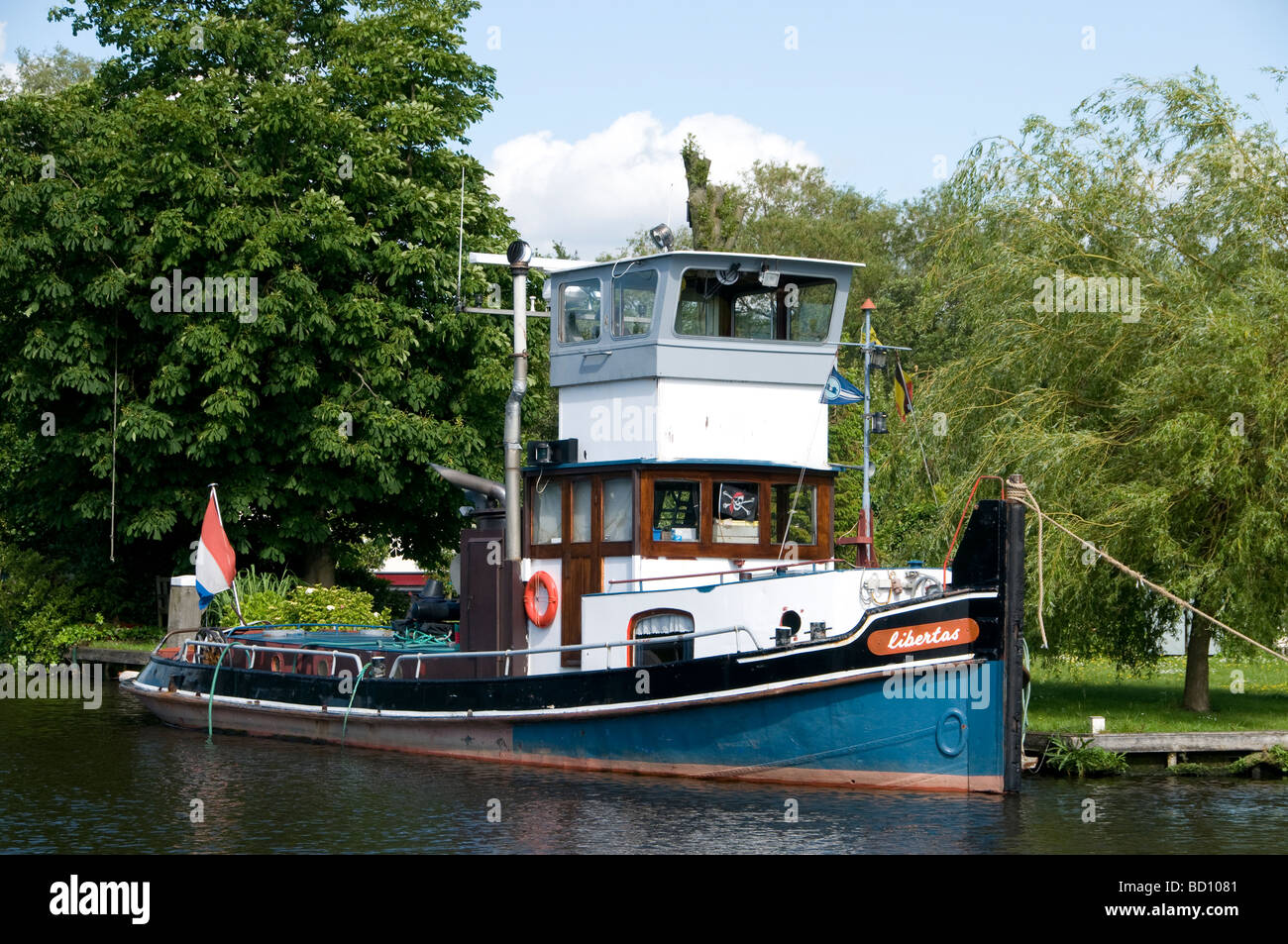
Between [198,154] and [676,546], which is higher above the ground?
[198,154]

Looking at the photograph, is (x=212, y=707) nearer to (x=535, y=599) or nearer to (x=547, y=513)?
(x=535, y=599)

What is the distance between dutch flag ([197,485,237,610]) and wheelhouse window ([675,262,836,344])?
862cm

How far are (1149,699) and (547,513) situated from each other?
392 inches

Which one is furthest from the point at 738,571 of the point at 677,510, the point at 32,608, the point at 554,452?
the point at 32,608

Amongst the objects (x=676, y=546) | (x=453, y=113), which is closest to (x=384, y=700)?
(x=676, y=546)

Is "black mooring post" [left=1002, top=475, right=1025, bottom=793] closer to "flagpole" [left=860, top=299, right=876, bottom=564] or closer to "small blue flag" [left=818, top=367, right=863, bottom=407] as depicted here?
"flagpole" [left=860, top=299, right=876, bottom=564]

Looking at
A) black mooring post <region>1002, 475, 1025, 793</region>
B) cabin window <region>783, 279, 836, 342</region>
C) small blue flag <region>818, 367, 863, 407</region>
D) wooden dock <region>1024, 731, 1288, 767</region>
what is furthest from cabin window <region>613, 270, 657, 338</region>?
wooden dock <region>1024, 731, 1288, 767</region>

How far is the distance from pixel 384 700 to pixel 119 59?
19.5 m

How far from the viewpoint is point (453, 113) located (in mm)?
33250

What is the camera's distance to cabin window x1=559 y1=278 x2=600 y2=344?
Answer: 1867 cm

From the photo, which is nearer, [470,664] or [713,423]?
[713,423]

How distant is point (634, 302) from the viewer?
1817 cm

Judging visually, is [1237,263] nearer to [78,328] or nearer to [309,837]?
[309,837]

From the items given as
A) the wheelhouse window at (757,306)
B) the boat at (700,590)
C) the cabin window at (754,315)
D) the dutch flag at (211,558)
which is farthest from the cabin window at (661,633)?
the dutch flag at (211,558)
